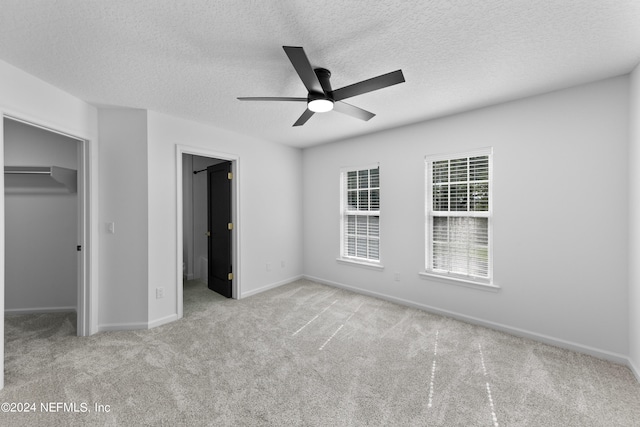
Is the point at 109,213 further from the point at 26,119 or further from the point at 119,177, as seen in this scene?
the point at 26,119

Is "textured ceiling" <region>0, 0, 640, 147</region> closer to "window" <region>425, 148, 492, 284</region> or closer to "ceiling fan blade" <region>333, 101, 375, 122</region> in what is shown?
"ceiling fan blade" <region>333, 101, 375, 122</region>

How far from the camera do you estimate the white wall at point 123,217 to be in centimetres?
296

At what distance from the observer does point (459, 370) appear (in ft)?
7.34

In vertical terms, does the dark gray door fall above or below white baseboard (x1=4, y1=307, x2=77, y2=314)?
above

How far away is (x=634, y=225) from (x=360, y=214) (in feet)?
9.43

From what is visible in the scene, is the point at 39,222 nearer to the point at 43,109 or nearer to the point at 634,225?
the point at 43,109

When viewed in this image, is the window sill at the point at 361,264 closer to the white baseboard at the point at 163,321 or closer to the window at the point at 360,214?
the window at the point at 360,214

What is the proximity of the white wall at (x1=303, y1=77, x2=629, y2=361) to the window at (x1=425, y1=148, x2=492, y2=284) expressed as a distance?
0.12 metres

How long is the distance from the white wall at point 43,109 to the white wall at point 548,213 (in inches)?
145

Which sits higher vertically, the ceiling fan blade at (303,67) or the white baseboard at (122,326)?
the ceiling fan blade at (303,67)

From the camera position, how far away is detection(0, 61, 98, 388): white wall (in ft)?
6.68

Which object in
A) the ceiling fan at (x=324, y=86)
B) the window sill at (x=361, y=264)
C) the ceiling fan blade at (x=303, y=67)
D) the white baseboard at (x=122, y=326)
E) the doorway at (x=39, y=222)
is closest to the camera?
the ceiling fan blade at (x=303, y=67)

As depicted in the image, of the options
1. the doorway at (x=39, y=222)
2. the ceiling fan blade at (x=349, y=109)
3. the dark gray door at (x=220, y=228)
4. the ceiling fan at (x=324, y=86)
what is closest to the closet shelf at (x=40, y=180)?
the doorway at (x=39, y=222)

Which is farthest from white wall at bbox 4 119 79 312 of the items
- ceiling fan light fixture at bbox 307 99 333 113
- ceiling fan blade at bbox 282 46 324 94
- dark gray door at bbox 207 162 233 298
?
ceiling fan blade at bbox 282 46 324 94
